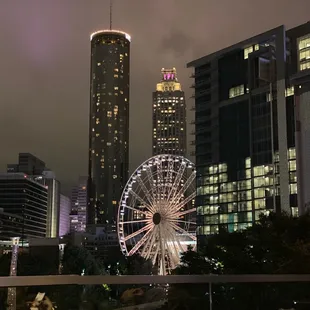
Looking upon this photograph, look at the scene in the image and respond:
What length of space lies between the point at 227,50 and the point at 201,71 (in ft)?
26.6

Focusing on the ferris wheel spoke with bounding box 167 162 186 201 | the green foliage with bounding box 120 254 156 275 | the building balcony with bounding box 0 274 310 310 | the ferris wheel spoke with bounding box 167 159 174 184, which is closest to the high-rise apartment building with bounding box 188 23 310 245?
the green foliage with bounding box 120 254 156 275

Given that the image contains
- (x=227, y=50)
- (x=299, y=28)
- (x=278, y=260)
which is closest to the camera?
(x=278, y=260)

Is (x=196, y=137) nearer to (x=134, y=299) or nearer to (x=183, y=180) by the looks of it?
(x=183, y=180)

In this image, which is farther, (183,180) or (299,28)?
(299,28)

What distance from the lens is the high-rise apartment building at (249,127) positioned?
85.4m

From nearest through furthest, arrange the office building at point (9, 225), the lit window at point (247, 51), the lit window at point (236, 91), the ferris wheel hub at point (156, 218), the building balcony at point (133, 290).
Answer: the building balcony at point (133, 290)
the ferris wheel hub at point (156, 218)
the lit window at point (247, 51)
the lit window at point (236, 91)
the office building at point (9, 225)

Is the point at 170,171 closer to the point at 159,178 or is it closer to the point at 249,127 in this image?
the point at 159,178

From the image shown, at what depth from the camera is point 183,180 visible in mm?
62125

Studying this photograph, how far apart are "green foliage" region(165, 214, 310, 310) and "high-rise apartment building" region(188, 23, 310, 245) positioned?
175ft

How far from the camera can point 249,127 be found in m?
94.1

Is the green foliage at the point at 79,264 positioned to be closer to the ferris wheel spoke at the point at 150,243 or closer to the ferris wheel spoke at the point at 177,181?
the ferris wheel spoke at the point at 150,243

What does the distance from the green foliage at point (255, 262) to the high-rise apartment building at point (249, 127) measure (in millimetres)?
53456

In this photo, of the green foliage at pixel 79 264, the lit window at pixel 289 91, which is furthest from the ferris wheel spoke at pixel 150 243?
the lit window at pixel 289 91

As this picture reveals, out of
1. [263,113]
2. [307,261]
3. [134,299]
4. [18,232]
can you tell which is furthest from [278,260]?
[18,232]
